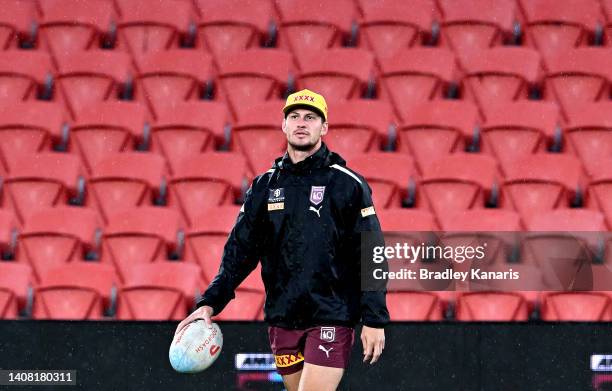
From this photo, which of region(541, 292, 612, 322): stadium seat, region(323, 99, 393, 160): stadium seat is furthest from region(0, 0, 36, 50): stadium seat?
region(541, 292, 612, 322): stadium seat

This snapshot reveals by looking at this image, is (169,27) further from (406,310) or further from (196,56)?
(406,310)

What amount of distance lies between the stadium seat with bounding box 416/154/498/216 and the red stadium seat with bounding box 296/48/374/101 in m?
1.05

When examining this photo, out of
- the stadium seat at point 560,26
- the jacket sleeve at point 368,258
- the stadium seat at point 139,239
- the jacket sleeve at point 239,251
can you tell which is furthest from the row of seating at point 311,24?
the jacket sleeve at point 368,258

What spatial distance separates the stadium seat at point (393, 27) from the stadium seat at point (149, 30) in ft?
4.15

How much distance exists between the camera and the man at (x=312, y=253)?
362 centimetres

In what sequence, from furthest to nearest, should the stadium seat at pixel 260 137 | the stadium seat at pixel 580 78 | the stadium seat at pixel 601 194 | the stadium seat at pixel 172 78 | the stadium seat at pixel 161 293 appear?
the stadium seat at pixel 172 78, the stadium seat at pixel 580 78, the stadium seat at pixel 260 137, the stadium seat at pixel 601 194, the stadium seat at pixel 161 293

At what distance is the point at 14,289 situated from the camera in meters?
6.20

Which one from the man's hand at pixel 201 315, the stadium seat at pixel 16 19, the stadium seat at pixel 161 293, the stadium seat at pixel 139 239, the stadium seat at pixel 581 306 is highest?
the stadium seat at pixel 16 19

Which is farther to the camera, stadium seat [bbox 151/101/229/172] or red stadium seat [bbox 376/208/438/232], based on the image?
stadium seat [bbox 151/101/229/172]

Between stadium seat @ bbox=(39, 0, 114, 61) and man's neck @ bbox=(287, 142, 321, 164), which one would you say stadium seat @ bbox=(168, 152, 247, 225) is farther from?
man's neck @ bbox=(287, 142, 321, 164)

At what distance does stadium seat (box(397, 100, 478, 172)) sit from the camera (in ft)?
23.3

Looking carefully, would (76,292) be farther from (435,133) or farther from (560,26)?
(560,26)

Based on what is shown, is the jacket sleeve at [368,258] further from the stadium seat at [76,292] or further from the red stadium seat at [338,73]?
the red stadium seat at [338,73]

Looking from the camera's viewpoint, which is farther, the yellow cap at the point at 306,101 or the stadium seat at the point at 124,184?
the stadium seat at the point at 124,184
